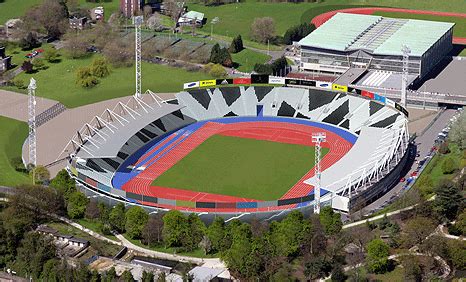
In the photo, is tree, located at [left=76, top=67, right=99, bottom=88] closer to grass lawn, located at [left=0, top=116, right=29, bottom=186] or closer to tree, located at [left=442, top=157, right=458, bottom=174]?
grass lawn, located at [left=0, top=116, right=29, bottom=186]

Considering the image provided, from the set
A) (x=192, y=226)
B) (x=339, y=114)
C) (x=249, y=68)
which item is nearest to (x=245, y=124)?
(x=339, y=114)

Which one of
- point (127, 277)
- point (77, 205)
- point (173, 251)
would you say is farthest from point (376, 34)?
point (127, 277)

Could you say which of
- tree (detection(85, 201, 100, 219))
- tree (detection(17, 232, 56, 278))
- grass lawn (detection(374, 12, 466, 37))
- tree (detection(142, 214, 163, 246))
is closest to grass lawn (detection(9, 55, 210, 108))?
tree (detection(85, 201, 100, 219))

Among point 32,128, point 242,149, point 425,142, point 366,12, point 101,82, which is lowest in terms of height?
point 242,149

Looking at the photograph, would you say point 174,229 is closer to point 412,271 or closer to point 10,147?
point 412,271

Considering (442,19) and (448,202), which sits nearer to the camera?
(448,202)

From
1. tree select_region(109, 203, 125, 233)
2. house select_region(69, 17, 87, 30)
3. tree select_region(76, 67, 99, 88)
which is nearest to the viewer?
tree select_region(109, 203, 125, 233)

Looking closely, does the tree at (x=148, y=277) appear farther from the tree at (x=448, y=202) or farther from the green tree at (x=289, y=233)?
the tree at (x=448, y=202)
